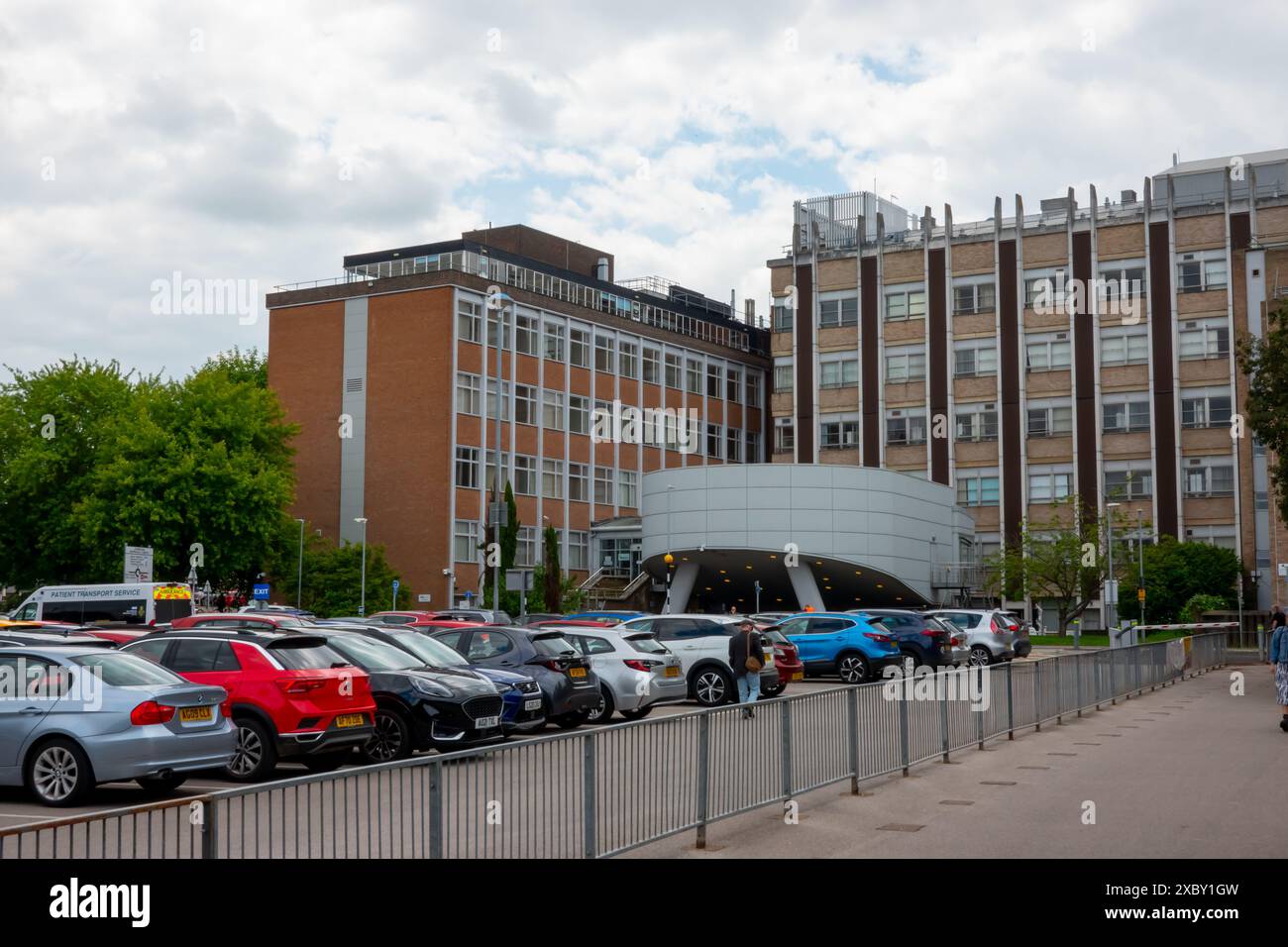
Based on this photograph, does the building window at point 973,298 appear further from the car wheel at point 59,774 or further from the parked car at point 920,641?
the car wheel at point 59,774

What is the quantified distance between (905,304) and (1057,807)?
7154 centimetres

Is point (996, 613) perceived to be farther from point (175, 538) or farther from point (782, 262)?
point (782, 262)

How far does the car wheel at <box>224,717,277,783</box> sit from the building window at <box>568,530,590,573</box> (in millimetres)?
58698

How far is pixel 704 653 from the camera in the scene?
86.1 ft

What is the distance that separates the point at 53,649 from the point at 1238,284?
6274 centimetres

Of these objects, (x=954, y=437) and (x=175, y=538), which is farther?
(x=954, y=437)

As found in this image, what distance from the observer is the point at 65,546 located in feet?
183

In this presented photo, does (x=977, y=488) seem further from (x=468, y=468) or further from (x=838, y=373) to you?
(x=468, y=468)

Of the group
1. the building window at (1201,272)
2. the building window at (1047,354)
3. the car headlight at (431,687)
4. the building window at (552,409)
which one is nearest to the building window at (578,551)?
the building window at (552,409)

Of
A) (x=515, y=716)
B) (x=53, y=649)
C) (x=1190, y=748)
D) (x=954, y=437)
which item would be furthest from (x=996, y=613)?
(x=954, y=437)

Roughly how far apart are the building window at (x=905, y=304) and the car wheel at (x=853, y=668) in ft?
171

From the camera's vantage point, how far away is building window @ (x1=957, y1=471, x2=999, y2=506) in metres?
79.3

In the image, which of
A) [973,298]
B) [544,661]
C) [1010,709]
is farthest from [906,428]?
[544,661]

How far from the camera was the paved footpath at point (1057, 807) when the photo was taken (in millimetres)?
10953
